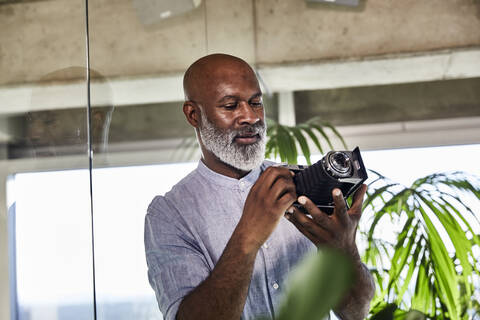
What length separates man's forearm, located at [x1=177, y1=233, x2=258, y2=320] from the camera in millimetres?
902

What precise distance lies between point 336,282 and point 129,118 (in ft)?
3.35

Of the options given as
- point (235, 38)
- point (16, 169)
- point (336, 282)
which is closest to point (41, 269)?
point (16, 169)

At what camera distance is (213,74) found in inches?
43.0

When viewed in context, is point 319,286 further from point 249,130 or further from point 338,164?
point 249,130

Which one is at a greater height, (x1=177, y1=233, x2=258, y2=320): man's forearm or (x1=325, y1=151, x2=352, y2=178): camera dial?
(x1=325, y1=151, x2=352, y2=178): camera dial

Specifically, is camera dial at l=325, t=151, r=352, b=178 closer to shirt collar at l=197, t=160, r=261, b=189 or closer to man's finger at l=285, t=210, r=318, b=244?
man's finger at l=285, t=210, r=318, b=244

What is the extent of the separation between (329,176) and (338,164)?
0.07 feet

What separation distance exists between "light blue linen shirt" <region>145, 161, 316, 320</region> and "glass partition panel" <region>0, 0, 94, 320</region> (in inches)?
4.9

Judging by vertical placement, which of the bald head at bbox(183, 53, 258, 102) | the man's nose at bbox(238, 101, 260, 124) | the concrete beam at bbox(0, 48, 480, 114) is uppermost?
the concrete beam at bbox(0, 48, 480, 114)

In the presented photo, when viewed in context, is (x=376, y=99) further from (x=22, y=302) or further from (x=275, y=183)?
(x=22, y=302)

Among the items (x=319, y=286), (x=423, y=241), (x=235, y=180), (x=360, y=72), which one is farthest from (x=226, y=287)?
(x=360, y=72)

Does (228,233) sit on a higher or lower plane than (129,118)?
lower

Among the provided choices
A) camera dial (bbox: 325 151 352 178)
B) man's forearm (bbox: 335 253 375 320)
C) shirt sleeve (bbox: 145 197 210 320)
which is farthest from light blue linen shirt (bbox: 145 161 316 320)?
camera dial (bbox: 325 151 352 178)

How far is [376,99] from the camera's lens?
1954 mm
